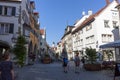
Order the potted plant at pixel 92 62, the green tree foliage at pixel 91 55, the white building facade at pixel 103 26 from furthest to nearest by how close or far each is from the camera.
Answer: the white building facade at pixel 103 26 → the green tree foliage at pixel 91 55 → the potted plant at pixel 92 62

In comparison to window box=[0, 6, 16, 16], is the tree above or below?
below

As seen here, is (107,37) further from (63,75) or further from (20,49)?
(63,75)

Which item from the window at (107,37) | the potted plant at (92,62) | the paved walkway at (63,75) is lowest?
the paved walkway at (63,75)

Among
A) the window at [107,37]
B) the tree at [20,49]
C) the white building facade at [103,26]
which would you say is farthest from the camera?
the window at [107,37]

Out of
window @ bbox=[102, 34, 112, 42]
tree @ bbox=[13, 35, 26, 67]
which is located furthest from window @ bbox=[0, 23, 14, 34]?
window @ bbox=[102, 34, 112, 42]

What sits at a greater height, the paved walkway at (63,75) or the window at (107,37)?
the window at (107,37)

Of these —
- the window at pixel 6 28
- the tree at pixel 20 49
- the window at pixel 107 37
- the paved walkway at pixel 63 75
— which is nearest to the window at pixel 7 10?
the window at pixel 6 28

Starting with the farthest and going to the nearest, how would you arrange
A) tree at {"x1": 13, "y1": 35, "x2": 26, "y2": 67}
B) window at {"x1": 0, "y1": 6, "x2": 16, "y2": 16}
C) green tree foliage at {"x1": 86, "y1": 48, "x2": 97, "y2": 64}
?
window at {"x1": 0, "y1": 6, "x2": 16, "y2": 16} < tree at {"x1": 13, "y1": 35, "x2": 26, "y2": 67} < green tree foliage at {"x1": 86, "y1": 48, "x2": 97, "y2": 64}

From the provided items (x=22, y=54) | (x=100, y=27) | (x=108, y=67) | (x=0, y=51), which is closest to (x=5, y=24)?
(x=0, y=51)

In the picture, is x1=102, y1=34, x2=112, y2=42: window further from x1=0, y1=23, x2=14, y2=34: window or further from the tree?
the tree

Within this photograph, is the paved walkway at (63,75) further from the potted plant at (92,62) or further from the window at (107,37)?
the window at (107,37)

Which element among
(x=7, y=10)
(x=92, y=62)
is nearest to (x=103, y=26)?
(x=7, y=10)

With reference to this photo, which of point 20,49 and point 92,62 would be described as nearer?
point 92,62

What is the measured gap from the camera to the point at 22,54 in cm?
2422
